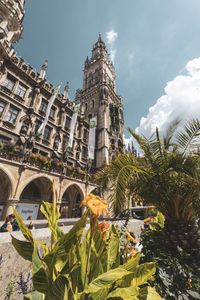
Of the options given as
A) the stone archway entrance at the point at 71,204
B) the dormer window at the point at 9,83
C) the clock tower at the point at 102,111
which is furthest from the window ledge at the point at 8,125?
the clock tower at the point at 102,111

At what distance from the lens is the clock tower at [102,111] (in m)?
22.5

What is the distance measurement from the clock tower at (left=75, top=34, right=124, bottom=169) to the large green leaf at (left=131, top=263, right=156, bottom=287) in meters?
17.9

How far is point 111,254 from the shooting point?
1.53 metres

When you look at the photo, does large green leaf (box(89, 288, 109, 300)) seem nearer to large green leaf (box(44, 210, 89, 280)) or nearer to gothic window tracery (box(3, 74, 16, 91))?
large green leaf (box(44, 210, 89, 280))

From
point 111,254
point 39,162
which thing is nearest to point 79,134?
point 39,162

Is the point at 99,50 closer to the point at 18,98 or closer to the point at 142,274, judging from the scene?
the point at 18,98

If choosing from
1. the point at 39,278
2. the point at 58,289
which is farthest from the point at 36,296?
the point at 58,289

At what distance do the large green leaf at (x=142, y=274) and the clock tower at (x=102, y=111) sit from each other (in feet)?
58.6

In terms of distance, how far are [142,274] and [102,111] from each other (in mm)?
25324

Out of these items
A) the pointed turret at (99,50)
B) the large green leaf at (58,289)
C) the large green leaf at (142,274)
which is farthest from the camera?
the pointed turret at (99,50)

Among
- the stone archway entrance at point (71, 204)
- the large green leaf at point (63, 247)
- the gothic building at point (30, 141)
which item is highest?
the gothic building at point (30, 141)

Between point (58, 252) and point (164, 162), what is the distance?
359 centimetres

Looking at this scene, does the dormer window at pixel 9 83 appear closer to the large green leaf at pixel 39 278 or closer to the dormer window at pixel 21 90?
the dormer window at pixel 21 90

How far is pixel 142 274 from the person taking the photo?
3.76 feet
